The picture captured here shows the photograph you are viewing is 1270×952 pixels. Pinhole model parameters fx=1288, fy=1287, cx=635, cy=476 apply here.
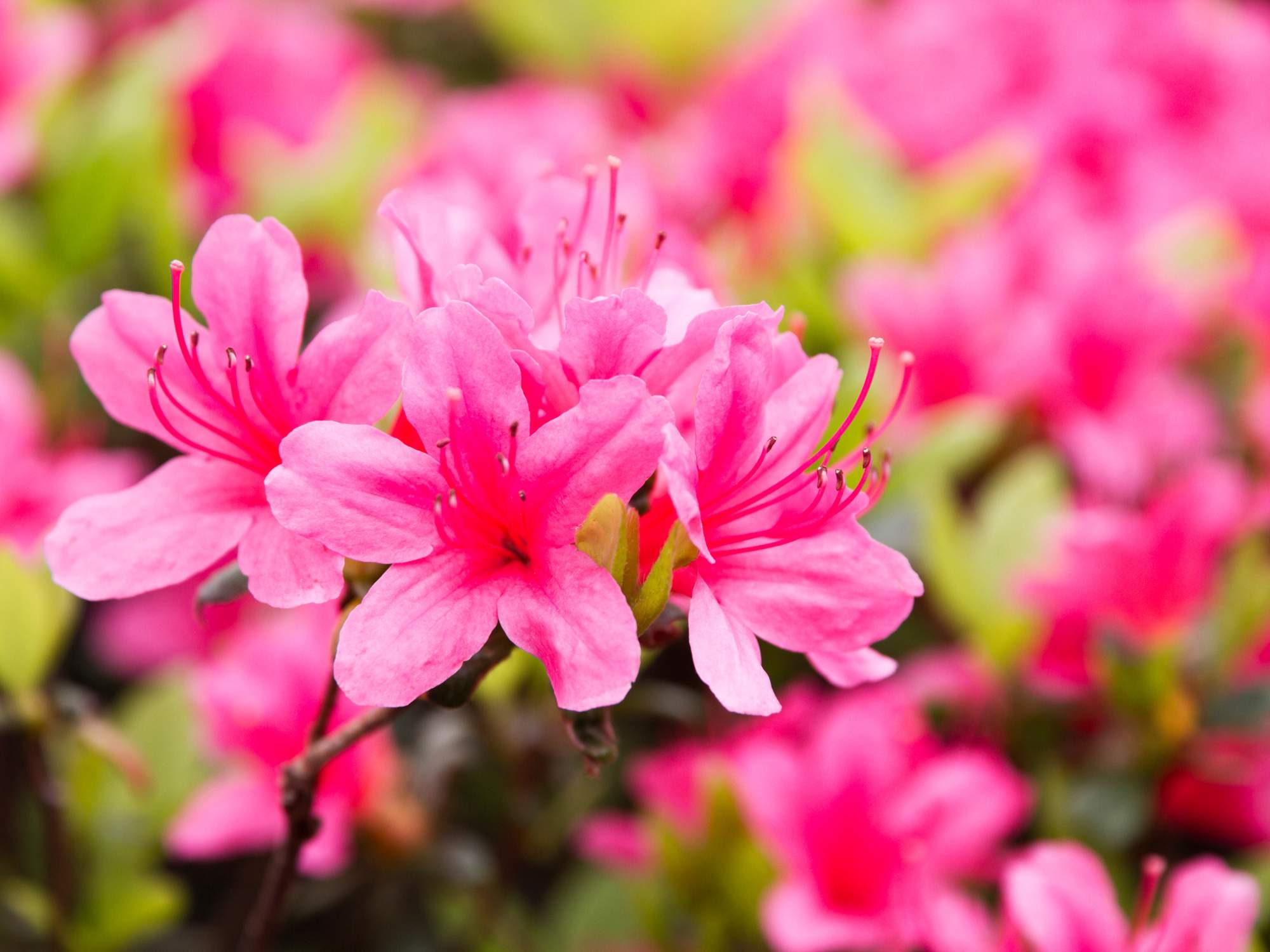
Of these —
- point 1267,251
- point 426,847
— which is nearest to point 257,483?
point 426,847

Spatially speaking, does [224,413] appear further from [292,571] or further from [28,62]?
[28,62]

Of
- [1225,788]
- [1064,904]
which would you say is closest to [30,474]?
[1064,904]

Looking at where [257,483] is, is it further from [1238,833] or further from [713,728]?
[1238,833]

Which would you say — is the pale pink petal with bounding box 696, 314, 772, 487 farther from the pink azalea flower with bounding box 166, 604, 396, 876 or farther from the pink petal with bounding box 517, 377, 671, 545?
the pink azalea flower with bounding box 166, 604, 396, 876

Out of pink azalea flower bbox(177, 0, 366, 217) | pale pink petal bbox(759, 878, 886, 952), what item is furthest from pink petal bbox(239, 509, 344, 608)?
pink azalea flower bbox(177, 0, 366, 217)

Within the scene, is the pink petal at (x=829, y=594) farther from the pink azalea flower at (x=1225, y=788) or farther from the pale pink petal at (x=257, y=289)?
the pink azalea flower at (x=1225, y=788)

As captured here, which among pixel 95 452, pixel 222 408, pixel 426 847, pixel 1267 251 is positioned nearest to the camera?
pixel 222 408

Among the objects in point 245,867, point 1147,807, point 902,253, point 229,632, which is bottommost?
point 245,867

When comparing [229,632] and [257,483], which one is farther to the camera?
[229,632]

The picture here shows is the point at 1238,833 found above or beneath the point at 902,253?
beneath
